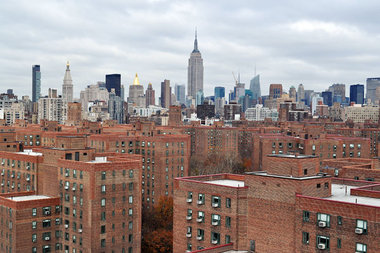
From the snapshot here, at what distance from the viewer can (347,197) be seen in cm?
5266

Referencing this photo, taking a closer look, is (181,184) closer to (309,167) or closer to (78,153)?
(309,167)

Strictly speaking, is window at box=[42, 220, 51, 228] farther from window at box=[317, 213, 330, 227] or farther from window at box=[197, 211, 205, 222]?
window at box=[317, 213, 330, 227]

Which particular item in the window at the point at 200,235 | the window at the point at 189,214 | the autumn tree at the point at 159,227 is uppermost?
the window at the point at 189,214

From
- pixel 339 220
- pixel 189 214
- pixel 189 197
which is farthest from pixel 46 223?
pixel 339 220

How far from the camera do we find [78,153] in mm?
86125

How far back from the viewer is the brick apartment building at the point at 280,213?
44.1 meters

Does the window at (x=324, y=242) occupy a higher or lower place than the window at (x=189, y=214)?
higher

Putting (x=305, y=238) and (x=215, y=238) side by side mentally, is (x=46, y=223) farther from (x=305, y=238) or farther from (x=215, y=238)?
(x=305, y=238)

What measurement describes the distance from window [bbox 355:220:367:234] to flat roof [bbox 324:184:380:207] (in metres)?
4.60

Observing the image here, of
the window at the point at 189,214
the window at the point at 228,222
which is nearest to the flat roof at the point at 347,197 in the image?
the window at the point at 228,222

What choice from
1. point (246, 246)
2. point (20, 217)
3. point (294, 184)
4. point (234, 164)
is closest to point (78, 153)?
point (20, 217)

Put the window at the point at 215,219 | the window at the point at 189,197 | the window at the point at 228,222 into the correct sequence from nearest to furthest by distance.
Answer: the window at the point at 228,222 < the window at the point at 215,219 < the window at the point at 189,197

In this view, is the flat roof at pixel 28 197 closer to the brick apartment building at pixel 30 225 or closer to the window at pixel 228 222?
the brick apartment building at pixel 30 225

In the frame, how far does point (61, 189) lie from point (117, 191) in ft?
32.9
